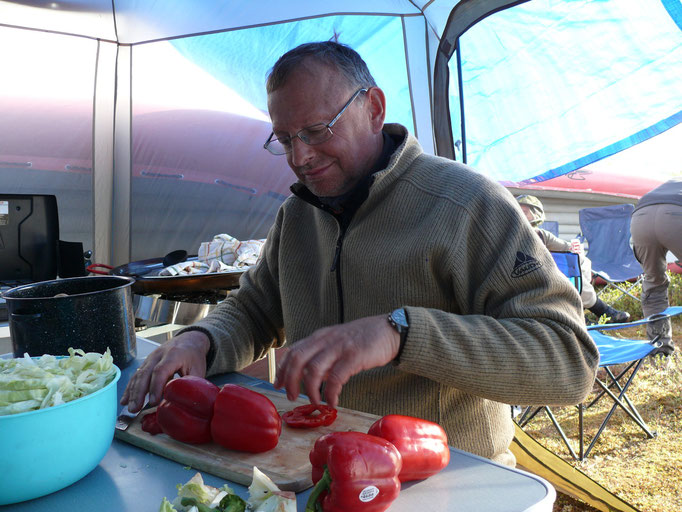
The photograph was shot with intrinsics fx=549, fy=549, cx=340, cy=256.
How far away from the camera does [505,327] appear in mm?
1301

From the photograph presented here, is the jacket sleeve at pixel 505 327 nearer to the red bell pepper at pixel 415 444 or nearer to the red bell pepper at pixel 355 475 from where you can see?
the red bell pepper at pixel 415 444

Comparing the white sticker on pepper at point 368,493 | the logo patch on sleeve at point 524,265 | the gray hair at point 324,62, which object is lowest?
the white sticker on pepper at point 368,493

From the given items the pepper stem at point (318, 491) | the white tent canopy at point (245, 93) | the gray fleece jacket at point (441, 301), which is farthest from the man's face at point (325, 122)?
the white tent canopy at point (245, 93)

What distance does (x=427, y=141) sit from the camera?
445 centimetres

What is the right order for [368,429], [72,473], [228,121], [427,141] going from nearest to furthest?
[72,473] → [368,429] → [427,141] → [228,121]

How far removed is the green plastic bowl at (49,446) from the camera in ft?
2.77

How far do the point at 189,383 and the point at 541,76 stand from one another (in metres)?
3.28

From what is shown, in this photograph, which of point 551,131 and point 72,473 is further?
point 551,131

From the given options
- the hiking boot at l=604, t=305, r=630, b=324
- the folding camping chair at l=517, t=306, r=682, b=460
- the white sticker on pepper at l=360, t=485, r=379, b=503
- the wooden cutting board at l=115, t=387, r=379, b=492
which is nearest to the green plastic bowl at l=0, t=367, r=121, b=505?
the wooden cutting board at l=115, t=387, r=379, b=492

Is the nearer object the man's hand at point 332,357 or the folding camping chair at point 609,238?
the man's hand at point 332,357

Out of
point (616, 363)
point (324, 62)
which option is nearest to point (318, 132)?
point (324, 62)

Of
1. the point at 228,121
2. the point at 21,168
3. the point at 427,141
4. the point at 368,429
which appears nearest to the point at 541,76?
the point at 427,141

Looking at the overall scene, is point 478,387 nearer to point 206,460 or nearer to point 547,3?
point 206,460

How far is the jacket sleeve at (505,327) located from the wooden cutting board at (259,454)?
229 mm
